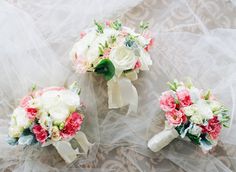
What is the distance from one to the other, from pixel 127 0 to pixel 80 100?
425mm

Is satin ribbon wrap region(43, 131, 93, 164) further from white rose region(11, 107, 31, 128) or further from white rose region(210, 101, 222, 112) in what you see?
white rose region(210, 101, 222, 112)

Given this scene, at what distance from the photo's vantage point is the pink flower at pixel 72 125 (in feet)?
3.84

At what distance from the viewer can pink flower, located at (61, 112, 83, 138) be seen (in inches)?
46.1

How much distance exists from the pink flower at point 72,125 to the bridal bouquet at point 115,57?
0.14 m

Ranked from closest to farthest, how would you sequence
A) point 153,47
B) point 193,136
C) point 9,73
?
1. point 193,136
2. point 9,73
3. point 153,47

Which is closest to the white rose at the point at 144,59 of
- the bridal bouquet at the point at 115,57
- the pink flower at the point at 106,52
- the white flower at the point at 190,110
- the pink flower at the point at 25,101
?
the bridal bouquet at the point at 115,57

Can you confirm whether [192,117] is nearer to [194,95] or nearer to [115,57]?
[194,95]

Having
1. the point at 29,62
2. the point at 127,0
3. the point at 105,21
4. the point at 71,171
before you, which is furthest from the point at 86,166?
the point at 127,0

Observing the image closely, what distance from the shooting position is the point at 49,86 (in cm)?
130

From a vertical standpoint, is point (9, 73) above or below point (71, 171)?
above

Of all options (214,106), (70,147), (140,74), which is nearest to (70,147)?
(70,147)

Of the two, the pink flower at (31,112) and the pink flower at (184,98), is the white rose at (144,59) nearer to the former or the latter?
the pink flower at (184,98)

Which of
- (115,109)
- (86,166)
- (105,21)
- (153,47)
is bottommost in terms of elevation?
(86,166)

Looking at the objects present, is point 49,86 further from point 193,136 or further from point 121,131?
point 193,136
